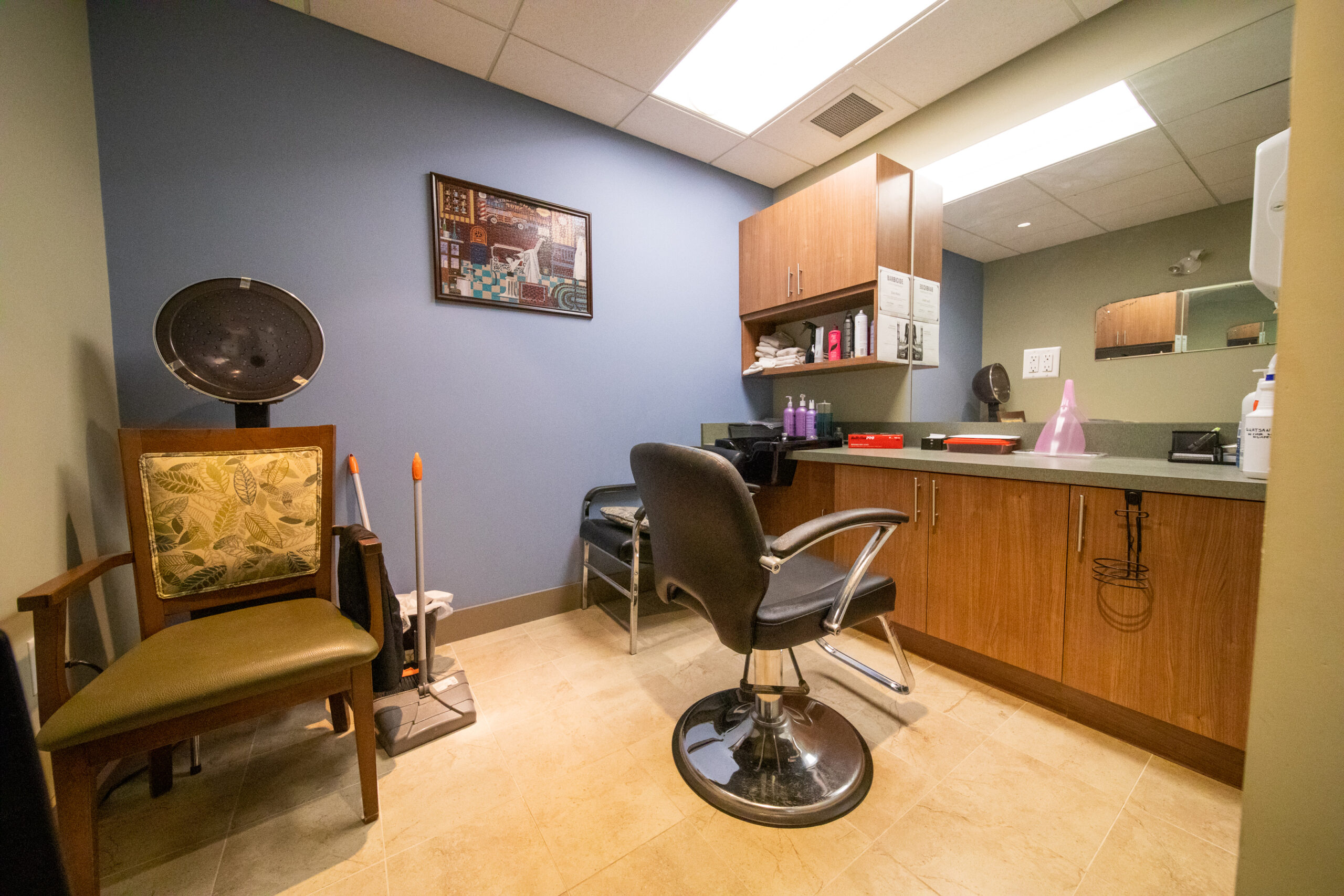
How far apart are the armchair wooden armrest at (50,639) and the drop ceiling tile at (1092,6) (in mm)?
3664

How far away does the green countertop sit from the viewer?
1.24 metres

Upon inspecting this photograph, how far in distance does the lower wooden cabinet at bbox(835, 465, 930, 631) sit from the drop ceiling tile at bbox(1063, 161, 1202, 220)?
4.45ft

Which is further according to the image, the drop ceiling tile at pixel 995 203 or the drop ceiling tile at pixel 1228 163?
the drop ceiling tile at pixel 995 203

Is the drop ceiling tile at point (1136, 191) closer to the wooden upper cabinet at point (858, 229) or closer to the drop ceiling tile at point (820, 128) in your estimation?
the wooden upper cabinet at point (858, 229)

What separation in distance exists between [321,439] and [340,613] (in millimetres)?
573

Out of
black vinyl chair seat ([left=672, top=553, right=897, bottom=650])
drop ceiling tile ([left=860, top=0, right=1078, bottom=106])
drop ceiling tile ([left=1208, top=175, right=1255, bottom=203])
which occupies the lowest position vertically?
black vinyl chair seat ([left=672, top=553, right=897, bottom=650])

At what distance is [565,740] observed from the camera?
1.55 m

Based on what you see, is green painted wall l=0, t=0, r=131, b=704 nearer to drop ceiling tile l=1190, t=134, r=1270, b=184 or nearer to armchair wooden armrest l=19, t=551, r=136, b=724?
armchair wooden armrest l=19, t=551, r=136, b=724

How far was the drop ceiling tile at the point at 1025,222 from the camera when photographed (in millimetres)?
2059

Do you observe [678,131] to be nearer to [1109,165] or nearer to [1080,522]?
[1109,165]

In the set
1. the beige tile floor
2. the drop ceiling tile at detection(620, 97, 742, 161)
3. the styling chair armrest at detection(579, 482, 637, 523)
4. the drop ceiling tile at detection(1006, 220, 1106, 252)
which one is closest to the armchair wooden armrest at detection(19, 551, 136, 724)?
the beige tile floor

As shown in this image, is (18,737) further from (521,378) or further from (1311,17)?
(521,378)

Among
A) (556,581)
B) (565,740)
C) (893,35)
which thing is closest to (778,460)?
(556,581)

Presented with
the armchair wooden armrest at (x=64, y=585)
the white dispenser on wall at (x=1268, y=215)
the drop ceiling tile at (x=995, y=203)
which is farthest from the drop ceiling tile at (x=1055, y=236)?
the armchair wooden armrest at (x=64, y=585)
